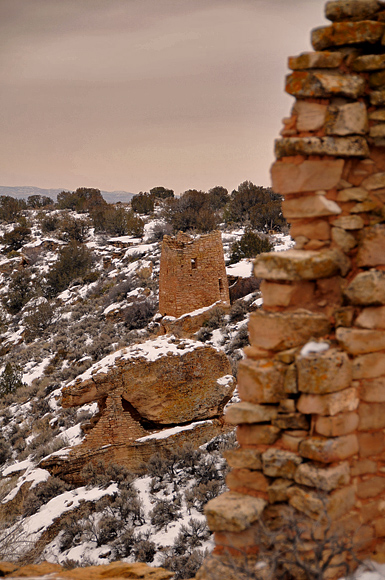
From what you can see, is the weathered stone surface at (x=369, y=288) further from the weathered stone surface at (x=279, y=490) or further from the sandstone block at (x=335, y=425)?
the weathered stone surface at (x=279, y=490)

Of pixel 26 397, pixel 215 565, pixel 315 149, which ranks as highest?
pixel 315 149

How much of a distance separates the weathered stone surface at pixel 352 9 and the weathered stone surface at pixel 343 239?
5.49ft

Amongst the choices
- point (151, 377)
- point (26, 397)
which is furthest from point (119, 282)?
point (151, 377)

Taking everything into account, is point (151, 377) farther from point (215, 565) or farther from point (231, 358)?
point (215, 565)

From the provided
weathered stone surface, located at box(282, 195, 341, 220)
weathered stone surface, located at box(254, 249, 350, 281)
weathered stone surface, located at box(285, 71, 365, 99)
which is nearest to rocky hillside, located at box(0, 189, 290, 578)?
weathered stone surface, located at box(254, 249, 350, 281)

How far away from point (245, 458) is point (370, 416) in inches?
40.4

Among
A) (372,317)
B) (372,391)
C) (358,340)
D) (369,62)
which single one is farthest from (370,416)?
(369,62)

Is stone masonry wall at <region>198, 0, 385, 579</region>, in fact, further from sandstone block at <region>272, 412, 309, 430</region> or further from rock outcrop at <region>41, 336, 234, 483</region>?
rock outcrop at <region>41, 336, 234, 483</region>

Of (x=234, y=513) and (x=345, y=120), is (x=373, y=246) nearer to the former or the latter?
(x=345, y=120)

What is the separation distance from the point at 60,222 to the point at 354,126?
43.4 meters

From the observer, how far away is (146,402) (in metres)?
11.4

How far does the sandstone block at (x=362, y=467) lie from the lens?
3.85 m

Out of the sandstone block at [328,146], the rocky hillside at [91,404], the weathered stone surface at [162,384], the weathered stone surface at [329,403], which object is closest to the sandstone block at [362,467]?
the weathered stone surface at [329,403]

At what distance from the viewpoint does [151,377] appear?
1146 cm
